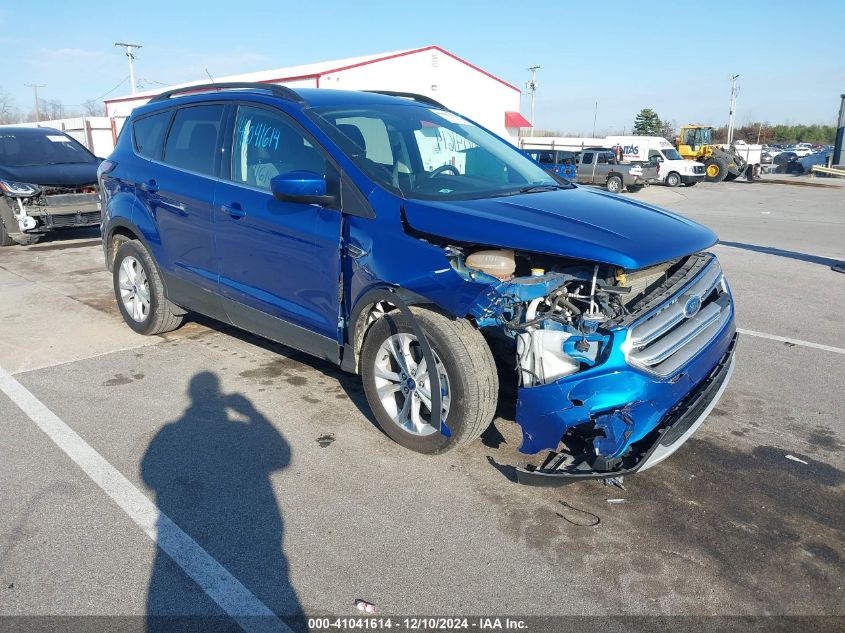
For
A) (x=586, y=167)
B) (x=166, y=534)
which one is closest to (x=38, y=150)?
(x=166, y=534)

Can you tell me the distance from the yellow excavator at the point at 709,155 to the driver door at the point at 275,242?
1233 inches

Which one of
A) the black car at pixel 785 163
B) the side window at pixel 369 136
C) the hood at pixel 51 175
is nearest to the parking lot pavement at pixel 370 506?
the side window at pixel 369 136

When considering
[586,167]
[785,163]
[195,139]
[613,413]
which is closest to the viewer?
[613,413]

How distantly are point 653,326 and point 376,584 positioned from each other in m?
1.70

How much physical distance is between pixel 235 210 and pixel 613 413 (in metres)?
2.73

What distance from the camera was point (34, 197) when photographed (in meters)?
10.2

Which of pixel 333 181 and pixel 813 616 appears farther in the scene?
pixel 333 181

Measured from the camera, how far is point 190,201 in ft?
15.7

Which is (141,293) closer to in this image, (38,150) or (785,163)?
(38,150)

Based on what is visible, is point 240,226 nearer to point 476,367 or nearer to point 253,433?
point 253,433

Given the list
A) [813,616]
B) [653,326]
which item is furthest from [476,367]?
[813,616]

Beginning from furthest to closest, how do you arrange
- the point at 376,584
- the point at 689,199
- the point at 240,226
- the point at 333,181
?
the point at 689,199
the point at 240,226
the point at 333,181
the point at 376,584

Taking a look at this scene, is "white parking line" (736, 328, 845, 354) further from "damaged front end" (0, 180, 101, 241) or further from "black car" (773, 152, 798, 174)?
"black car" (773, 152, 798, 174)

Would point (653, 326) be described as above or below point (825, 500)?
above
